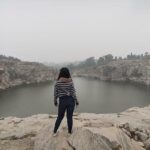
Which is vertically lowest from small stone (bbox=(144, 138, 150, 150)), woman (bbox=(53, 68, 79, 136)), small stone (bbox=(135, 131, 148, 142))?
small stone (bbox=(144, 138, 150, 150))

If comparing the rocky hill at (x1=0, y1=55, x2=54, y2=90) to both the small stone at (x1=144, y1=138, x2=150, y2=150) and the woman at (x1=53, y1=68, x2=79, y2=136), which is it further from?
the woman at (x1=53, y1=68, x2=79, y2=136)

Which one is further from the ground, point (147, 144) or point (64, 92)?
point (64, 92)

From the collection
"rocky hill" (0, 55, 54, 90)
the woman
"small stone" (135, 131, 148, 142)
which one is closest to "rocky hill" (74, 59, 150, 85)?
"rocky hill" (0, 55, 54, 90)

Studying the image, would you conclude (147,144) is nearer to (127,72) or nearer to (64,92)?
(64,92)

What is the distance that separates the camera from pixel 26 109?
5947cm

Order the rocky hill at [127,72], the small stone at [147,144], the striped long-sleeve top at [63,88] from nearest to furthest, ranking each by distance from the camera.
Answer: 1. the striped long-sleeve top at [63,88]
2. the small stone at [147,144]
3. the rocky hill at [127,72]

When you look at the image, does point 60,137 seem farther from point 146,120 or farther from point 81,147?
point 146,120

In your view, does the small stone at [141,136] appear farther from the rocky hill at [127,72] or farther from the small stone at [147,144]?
the rocky hill at [127,72]

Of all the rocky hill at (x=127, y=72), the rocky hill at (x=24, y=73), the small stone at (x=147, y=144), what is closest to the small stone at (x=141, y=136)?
the small stone at (x=147, y=144)

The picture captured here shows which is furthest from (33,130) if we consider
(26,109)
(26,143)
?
(26,109)

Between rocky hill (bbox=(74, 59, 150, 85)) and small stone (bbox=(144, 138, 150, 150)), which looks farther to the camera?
rocky hill (bbox=(74, 59, 150, 85))

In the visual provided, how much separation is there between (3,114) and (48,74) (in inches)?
4957

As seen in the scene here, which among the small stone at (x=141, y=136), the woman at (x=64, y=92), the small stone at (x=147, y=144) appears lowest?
the small stone at (x=147, y=144)

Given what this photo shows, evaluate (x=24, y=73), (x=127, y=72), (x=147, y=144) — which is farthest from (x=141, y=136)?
(x=127, y=72)
